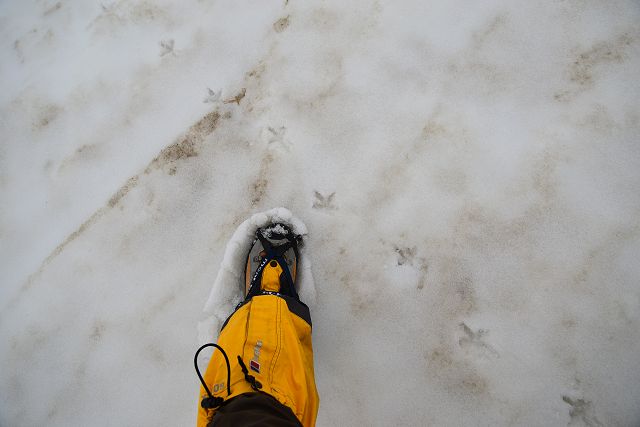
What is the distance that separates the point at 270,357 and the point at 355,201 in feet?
3.08

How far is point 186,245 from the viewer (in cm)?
200

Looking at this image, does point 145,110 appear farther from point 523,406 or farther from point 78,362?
point 523,406

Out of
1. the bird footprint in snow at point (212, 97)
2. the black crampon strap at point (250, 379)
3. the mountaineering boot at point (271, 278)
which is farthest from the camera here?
the bird footprint in snow at point (212, 97)

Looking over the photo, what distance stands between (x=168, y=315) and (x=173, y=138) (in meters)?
1.03

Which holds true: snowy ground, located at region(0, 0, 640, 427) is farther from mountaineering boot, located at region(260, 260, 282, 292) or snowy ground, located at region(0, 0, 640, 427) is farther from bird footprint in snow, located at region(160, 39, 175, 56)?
mountaineering boot, located at region(260, 260, 282, 292)

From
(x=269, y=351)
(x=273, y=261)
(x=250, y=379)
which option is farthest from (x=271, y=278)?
(x=250, y=379)

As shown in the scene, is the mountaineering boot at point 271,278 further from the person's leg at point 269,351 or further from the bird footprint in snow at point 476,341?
the bird footprint in snow at point 476,341

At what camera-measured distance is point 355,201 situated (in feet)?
6.38

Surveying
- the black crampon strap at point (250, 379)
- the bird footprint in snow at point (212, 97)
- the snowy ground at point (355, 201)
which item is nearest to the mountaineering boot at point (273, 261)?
the snowy ground at point (355, 201)

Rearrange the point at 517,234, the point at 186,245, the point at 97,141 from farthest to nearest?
the point at 97,141
the point at 186,245
the point at 517,234

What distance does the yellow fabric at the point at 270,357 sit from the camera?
1.27 m

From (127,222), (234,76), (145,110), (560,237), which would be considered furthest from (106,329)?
(560,237)

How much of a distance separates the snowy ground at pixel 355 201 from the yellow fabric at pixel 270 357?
0.39 metres

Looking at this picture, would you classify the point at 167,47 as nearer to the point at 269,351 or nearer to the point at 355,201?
the point at 355,201
